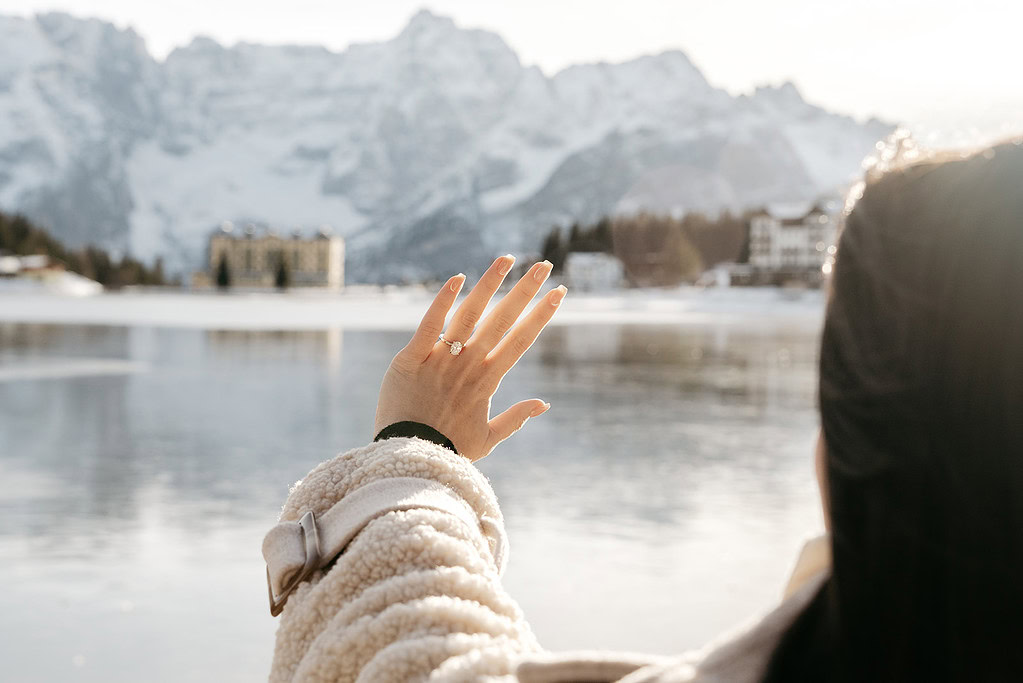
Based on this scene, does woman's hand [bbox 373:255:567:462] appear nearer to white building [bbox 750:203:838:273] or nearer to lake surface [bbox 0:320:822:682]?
lake surface [bbox 0:320:822:682]

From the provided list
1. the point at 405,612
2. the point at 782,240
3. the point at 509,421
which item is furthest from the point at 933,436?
the point at 782,240

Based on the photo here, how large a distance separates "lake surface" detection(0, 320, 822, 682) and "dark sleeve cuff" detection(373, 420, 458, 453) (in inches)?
136

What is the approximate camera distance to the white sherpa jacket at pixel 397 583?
3.25ft

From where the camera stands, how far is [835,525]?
2.36 feet

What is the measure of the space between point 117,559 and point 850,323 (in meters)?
6.19

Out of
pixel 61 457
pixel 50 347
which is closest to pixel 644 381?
pixel 61 457

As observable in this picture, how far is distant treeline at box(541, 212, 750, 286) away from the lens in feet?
419

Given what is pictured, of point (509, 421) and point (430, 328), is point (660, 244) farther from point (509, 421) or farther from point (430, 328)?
point (430, 328)

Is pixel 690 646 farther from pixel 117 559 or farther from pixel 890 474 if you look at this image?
pixel 890 474

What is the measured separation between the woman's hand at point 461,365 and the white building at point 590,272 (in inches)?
4825

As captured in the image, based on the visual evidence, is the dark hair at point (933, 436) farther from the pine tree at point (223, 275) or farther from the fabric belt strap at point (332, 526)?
the pine tree at point (223, 275)

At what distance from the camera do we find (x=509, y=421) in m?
1.63

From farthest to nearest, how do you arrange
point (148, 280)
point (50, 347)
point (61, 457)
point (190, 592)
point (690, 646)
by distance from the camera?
point (148, 280) < point (50, 347) < point (61, 457) < point (190, 592) < point (690, 646)

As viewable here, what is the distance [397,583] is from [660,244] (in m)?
139
